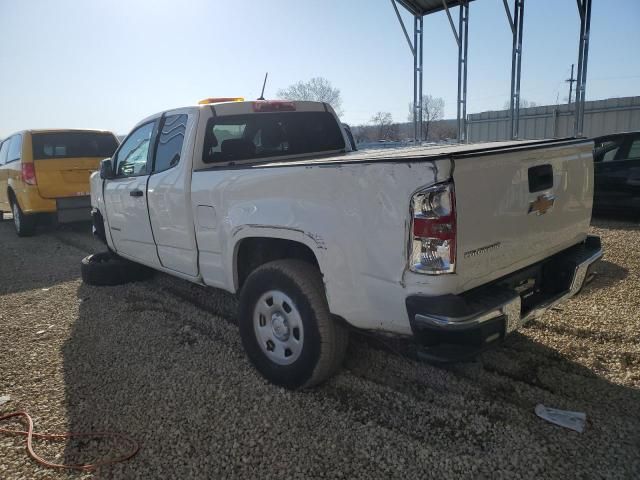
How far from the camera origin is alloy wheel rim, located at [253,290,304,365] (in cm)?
305

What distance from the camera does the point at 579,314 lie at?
4191mm

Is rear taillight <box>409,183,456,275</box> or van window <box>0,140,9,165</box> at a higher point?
van window <box>0,140,9,165</box>

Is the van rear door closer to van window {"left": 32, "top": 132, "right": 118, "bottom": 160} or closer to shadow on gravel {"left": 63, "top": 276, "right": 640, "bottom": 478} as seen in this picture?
van window {"left": 32, "top": 132, "right": 118, "bottom": 160}

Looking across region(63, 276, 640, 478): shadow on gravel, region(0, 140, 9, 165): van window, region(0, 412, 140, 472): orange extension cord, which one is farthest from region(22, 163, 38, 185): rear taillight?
region(0, 412, 140, 472): orange extension cord

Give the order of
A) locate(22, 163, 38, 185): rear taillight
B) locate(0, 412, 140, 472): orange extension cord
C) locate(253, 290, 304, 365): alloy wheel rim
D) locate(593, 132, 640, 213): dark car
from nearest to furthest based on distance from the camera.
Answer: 1. locate(0, 412, 140, 472): orange extension cord
2. locate(253, 290, 304, 365): alloy wheel rim
3. locate(593, 132, 640, 213): dark car
4. locate(22, 163, 38, 185): rear taillight

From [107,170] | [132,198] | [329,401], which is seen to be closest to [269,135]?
[132,198]

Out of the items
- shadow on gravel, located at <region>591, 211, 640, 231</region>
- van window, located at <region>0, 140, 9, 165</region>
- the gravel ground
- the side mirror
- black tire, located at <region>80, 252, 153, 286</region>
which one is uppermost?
van window, located at <region>0, 140, 9, 165</region>

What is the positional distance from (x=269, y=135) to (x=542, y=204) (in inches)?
96.7

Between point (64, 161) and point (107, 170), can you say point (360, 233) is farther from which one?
point (64, 161)

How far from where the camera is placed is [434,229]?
231 centimetres

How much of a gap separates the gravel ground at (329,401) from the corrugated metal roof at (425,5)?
31.8 ft

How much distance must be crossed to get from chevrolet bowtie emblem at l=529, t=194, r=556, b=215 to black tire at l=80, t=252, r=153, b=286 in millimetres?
4576

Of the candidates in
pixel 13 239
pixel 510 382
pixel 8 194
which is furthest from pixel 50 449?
pixel 8 194

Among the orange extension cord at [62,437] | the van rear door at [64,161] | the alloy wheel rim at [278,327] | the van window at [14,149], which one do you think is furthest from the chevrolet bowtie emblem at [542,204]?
the van window at [14,149]
